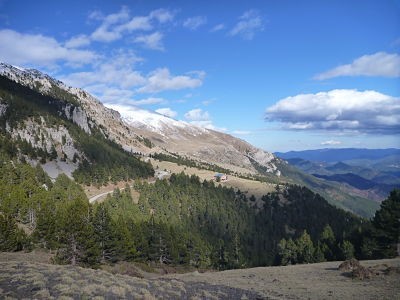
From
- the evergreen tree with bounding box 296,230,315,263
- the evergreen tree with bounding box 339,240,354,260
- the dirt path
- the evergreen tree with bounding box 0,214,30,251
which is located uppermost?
the evergreen tree with bounding box 0,214,30,251

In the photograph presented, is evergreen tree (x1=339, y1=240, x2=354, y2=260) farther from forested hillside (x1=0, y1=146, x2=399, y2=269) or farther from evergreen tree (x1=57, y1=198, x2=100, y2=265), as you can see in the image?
evergreen tree (x1=57, y1=198, x2=100, y2=265)

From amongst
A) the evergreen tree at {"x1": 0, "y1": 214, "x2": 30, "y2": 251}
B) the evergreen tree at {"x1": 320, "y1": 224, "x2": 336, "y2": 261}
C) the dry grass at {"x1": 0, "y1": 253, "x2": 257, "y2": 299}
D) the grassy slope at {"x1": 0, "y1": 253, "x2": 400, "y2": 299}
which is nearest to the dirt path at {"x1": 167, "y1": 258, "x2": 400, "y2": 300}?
the grassy slope at {"x1": 0, "y1": 253, "x2": 400, "y2": 299}

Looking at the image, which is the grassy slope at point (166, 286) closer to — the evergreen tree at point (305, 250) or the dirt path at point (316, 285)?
the dirt path at point (316, 285)

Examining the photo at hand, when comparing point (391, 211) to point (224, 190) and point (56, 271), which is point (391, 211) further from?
point (224, 190)

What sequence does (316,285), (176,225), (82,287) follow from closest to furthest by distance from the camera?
(82,287) → (316,285) → (176,225)

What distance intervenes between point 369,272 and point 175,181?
14946 cm

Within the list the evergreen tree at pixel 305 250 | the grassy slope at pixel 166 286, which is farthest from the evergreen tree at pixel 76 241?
the evergreen tree at pixel 305 250

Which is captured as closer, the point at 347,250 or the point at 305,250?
the point at 347,250

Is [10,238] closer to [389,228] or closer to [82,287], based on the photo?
[82,287]

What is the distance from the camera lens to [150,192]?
160750 mm

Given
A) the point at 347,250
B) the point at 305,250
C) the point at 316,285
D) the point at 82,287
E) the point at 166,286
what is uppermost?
the point at 82,287

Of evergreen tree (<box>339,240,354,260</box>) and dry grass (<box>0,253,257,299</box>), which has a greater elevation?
dry grass (<box>0,253,257,299</box>)

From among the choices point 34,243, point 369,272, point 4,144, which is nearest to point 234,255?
point 34,243

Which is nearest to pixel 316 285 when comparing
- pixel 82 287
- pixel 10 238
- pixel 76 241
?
pixel 82 287
